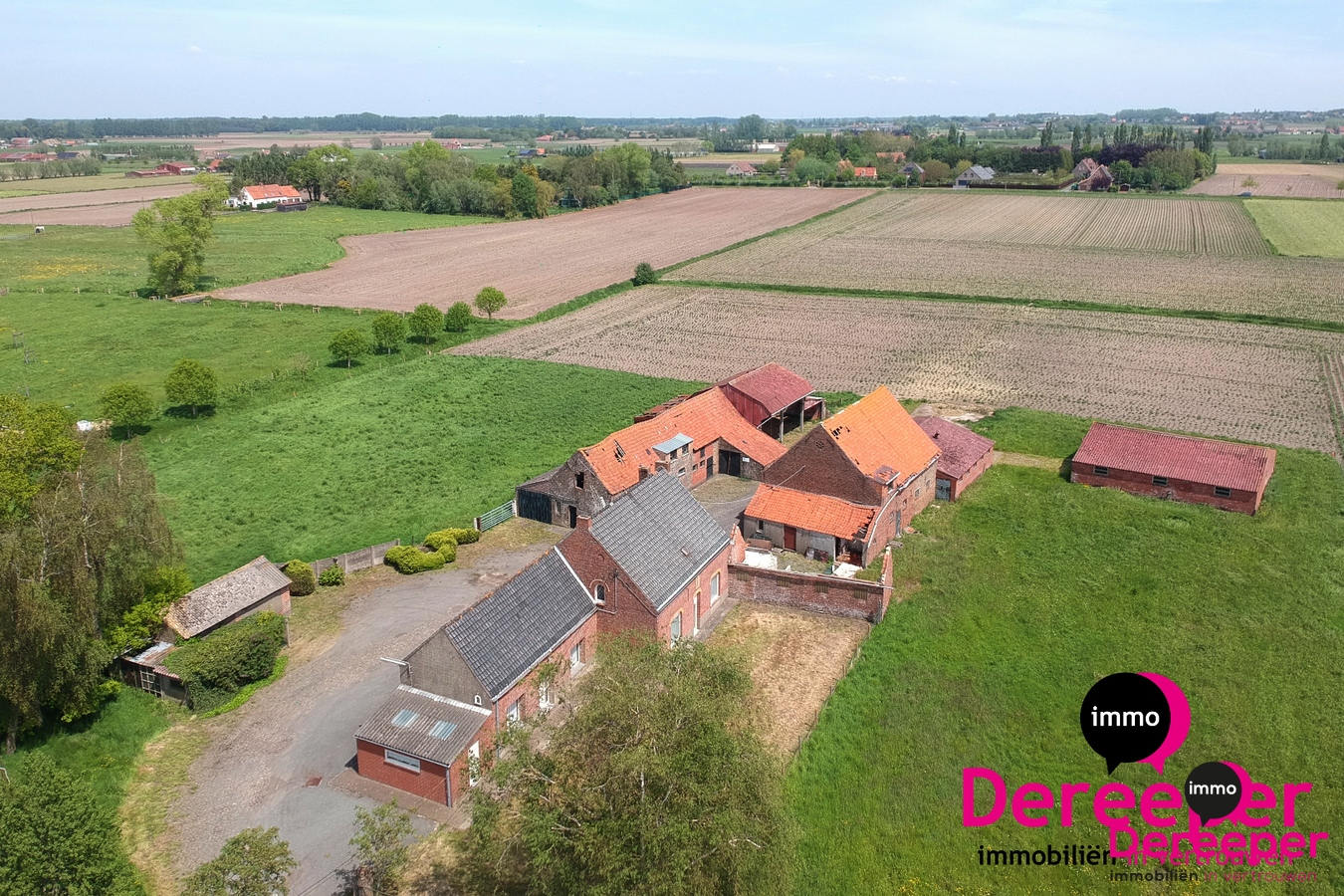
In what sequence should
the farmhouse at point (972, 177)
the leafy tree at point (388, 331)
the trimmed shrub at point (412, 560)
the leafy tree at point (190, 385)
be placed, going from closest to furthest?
the trimmed shrub at point (412, 560), the leafy tree at point (190, 385), the leafy tree at point (388, 331), the farmhouse at point (972, 177)

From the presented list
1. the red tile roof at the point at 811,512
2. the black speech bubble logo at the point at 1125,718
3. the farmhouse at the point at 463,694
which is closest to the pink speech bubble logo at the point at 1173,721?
the black speech bubble logo at the point at 1125,718

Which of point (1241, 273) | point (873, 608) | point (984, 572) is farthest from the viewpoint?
point (1241, 273)

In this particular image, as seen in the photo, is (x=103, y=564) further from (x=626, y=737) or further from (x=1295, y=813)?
(x=1295, y=813)

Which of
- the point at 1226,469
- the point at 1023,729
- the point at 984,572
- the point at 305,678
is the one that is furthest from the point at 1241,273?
the point at 305,678

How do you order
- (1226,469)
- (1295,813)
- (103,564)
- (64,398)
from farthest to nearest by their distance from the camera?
(64,398) → (1226,469) → (103,564) → (1295,813)

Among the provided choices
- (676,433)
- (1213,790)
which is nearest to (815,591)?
(676,433)

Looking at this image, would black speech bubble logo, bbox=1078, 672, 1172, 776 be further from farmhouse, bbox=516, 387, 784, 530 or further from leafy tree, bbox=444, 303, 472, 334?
leafy tree, bbox=444, 303, 472, 334

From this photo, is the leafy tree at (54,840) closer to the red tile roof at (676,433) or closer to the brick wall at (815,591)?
the brick wall at (815,591)
